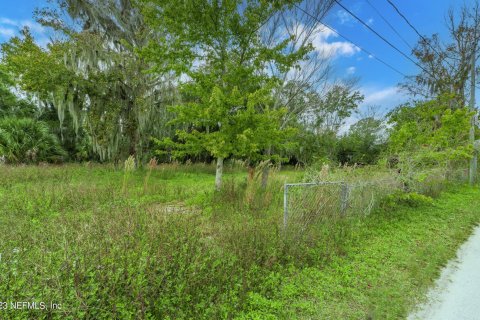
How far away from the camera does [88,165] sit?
11438mm

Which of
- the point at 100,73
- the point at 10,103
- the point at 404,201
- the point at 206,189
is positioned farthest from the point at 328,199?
the point at 10,103

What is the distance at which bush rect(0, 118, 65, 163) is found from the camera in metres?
10.5

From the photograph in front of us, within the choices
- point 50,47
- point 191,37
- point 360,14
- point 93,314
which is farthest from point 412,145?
point 50,47

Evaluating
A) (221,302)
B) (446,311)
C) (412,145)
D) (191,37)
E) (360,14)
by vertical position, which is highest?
(360,14)

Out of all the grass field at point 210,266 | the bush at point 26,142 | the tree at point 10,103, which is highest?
the tree at point 10,103

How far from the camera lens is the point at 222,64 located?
6.57m

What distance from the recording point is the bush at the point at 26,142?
10514 mm

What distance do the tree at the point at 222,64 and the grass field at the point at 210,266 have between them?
2.14 metres

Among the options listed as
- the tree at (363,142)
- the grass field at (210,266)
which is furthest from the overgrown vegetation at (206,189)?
the tree at (363,142)

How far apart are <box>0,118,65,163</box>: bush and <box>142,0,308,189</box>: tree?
868 centimetres

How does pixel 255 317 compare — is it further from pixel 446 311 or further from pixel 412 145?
pixel 412 145

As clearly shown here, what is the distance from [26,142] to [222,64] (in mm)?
10283

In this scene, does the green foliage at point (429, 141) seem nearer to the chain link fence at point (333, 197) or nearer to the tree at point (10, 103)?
the chain link fence at point (333, 197)

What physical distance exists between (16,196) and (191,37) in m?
5.46
